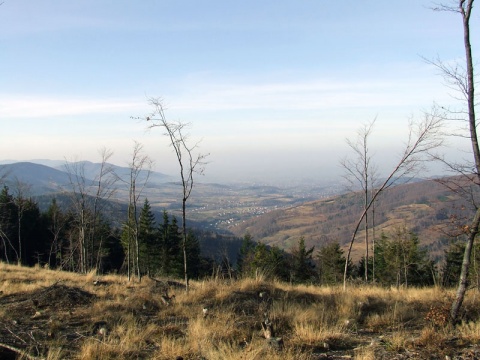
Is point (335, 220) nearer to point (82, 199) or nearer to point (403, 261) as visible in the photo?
point (403, 261)

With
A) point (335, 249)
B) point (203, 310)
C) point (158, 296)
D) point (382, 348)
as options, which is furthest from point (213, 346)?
point (335, 249)

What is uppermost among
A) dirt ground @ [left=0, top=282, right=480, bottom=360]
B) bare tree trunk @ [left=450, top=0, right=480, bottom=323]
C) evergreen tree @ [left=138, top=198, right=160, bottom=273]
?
bare tree trunk @ [left=450, top=0, right=480, bottom=323]

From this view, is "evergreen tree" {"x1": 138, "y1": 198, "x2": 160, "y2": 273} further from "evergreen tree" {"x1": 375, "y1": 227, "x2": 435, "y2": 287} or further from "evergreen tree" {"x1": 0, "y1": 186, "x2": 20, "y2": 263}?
"evergreen tree" {"x1": 375, "y1": 227, "x2": 435, "y2": 287}

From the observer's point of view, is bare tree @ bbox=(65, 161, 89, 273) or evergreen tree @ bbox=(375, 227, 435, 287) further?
evergreen tree @ bbox=(375, 227, 435, 287)

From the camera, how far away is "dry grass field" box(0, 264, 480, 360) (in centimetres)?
478

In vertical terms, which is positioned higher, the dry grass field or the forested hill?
the dry grass field

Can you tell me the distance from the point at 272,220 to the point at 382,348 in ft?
453

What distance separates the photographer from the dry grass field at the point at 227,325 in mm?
4777

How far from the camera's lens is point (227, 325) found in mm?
5793

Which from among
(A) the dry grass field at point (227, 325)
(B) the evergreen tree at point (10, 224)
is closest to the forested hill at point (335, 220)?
(B) the evergreen tree at point (10, 224)

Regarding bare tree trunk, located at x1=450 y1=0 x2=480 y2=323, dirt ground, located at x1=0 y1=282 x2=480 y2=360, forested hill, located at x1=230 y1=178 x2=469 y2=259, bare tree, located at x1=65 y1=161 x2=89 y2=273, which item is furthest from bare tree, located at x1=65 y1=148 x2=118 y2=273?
forested hill, located at x1=230 y1=178 x2=469 y2=259

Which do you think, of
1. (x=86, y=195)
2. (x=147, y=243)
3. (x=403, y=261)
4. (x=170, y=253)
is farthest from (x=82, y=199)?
(x=403, y=261)

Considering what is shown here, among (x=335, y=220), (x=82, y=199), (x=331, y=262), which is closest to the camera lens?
(x=82, y=199)

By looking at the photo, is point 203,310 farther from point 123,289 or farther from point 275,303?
point 123,289
